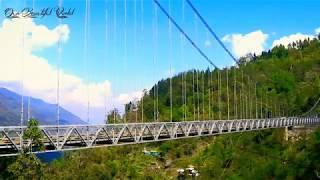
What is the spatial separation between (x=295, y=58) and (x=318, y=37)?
102 feet

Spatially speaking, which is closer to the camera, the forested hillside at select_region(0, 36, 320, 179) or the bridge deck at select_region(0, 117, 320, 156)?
the bridge deck at select_region(0, 117, 320, 156)

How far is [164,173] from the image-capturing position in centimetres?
7856

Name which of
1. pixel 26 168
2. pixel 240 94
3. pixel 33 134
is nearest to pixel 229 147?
pixel 240 94

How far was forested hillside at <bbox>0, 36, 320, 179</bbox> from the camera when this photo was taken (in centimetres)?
5844

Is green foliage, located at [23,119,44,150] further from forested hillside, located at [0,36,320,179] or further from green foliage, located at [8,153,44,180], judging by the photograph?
forested hillside, located at [0,36,320,179]

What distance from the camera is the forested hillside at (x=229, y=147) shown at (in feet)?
192

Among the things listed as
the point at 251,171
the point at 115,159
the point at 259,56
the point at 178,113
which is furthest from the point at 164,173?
the point at 259,56

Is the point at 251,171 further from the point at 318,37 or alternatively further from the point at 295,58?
the point at 318,37

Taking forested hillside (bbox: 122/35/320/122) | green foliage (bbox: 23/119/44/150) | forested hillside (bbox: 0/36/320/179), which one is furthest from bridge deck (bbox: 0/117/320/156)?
forested hillside (bbox: 122/35/320/122)

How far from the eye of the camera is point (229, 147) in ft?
242

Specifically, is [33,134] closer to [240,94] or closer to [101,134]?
[101,134]

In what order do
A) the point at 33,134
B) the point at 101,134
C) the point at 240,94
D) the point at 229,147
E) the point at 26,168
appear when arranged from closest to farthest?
1. the point at 33,134
2. the point at 26,168
3. the point at 101,134
4. the point at 229,147
5. the point at 240,94

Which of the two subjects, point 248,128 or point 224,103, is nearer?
point 248,128

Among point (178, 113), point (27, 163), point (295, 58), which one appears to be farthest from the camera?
point (295, 58)
